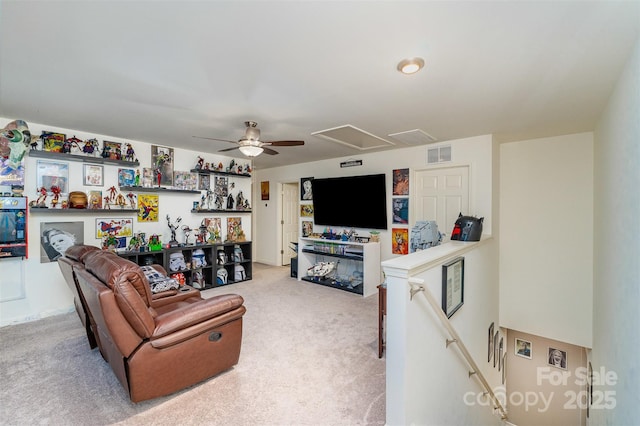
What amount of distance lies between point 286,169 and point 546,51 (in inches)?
202

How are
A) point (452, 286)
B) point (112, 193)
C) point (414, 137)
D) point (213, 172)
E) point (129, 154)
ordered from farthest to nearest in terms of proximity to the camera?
point (213, 172) → point (129, 154) → point (112, 193) → point (414, 137) → point (452, 286)

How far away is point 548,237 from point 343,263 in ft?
10.6

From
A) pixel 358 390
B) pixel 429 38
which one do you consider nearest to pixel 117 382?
pixel 358 390

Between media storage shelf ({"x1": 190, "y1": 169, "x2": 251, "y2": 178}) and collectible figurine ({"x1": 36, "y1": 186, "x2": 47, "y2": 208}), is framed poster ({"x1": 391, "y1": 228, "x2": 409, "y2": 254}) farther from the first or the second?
collectible figurine ({"x1": 36, "y1": 186, "x2": 47, "y2": 208})

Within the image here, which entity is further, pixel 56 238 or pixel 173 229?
pixel 173 229

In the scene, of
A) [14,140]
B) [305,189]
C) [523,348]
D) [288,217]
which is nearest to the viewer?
[14,140]

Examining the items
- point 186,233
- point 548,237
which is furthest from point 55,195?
point 548,237

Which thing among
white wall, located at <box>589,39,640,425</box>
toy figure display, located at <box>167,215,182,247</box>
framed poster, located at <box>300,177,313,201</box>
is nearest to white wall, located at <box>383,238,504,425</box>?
white wall, located at <box>589,39,640,425</box>

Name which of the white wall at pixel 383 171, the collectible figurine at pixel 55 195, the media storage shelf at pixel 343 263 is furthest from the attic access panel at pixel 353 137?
the collectible figurine at pixel 55 195

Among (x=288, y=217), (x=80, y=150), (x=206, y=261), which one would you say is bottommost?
(x=206, y=261)

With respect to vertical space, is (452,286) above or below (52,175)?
below

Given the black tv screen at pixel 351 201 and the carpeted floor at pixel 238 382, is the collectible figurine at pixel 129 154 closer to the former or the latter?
the carpeted floor at pixel 238 382

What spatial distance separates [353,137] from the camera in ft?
12.8

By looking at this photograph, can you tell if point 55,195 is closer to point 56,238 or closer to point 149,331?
point 56,238
